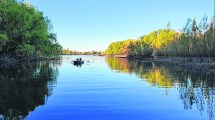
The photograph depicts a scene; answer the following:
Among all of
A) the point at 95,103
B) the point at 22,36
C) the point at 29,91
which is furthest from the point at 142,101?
the point at 22,36

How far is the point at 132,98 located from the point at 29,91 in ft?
27.7

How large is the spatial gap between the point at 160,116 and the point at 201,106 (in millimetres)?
4262

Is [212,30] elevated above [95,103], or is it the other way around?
[212,30]

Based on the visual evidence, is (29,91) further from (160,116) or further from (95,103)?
(160,116)

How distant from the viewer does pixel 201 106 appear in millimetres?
20594

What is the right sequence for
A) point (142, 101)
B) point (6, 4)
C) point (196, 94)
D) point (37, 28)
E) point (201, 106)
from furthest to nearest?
point (37, 28) → point (6, 4) → point (196, 94) → point (142, 101) → point (201, 106)

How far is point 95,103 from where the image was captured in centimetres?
2169

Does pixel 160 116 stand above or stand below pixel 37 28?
below

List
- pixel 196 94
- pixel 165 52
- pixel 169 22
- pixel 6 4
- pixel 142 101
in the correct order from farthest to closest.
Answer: pixel 169 22 → pixel 165 52 → pixel 6 4 → pixel 196 94 → pixel 142 101

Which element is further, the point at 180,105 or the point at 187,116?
the point at 180,105

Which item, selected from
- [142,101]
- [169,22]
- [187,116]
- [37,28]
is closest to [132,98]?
[142,101]

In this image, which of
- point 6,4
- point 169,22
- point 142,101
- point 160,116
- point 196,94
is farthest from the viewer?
point 169,22

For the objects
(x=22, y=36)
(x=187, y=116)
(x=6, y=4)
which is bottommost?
(x=187, y=116)

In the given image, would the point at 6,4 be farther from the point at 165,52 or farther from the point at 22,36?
the point at 165,52
